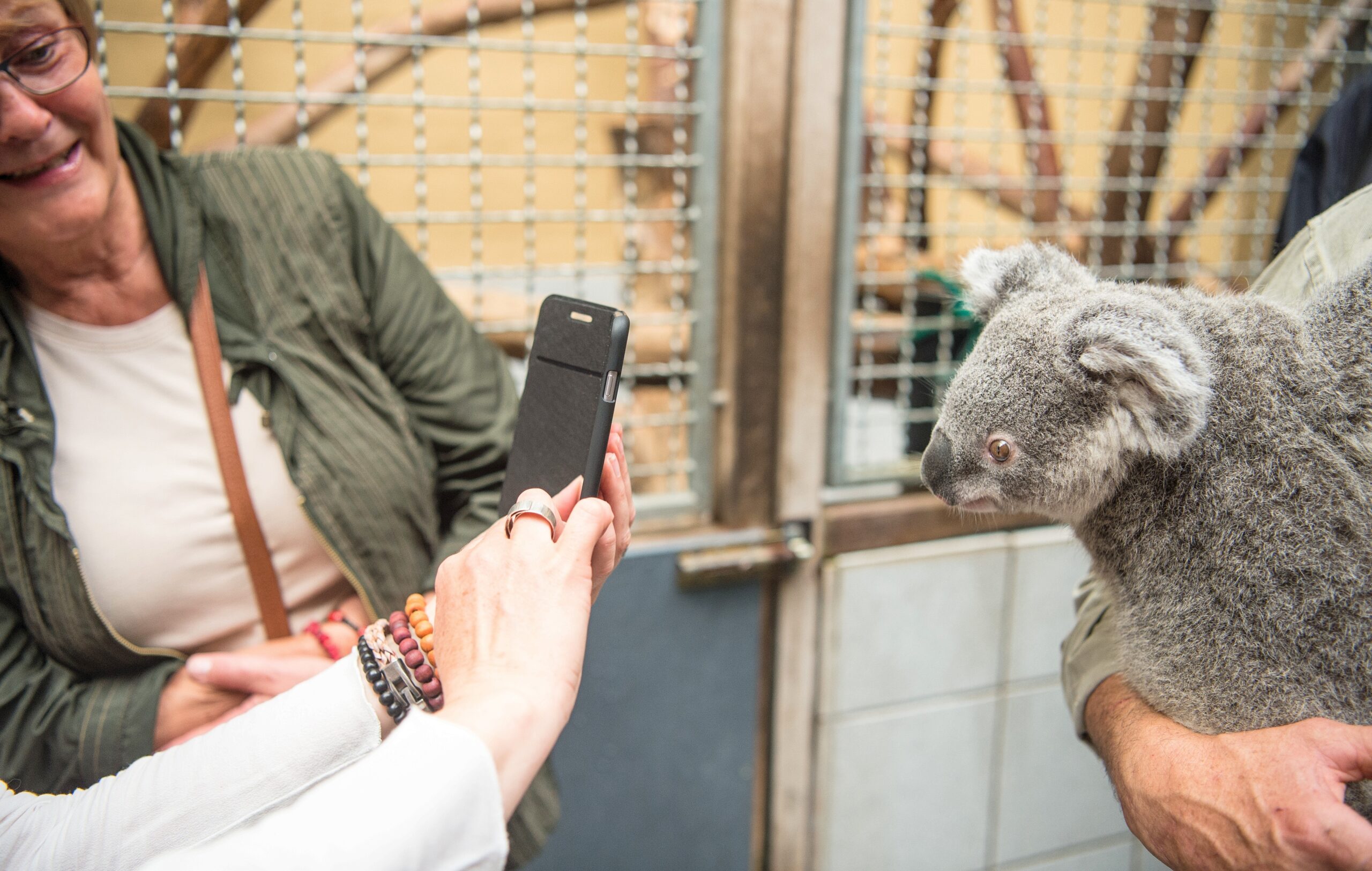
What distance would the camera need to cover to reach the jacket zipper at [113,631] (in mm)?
968

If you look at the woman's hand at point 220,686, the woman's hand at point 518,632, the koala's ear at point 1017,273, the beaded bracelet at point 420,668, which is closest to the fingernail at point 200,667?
the woman's hand at point 220,686

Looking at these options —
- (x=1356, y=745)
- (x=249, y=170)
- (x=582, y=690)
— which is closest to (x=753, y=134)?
(x=249, y=170)

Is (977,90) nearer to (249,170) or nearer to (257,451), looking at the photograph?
(249,170)

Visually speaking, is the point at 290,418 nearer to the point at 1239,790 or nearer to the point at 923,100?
→ the point at 1239,790

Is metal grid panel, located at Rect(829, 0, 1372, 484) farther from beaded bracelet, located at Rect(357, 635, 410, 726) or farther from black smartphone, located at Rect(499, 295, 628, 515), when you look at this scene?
beaded bracelet, located at Rect(357, 635, 410, 726)

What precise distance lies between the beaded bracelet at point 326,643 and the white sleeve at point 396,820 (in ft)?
1.63

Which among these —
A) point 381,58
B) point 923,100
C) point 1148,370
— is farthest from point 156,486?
point 923,100

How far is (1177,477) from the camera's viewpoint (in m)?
0.87

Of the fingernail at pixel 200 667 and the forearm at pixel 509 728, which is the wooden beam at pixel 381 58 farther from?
the forearm at pixel 509 728

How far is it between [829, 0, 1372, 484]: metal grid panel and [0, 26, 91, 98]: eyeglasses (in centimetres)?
126

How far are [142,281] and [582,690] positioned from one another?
1087 mm

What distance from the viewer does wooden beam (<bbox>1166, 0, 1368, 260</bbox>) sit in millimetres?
2043

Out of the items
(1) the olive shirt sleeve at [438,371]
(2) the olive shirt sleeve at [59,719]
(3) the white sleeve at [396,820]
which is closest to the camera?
(3) the white sleeve at [396,820]

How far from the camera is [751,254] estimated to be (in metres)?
1.70
